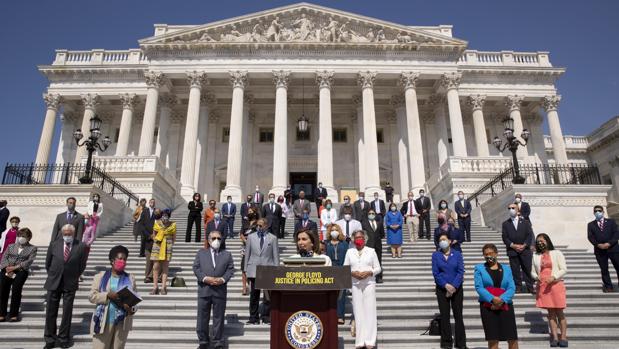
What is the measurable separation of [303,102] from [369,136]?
8.77 metres

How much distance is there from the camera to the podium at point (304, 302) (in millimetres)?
5090

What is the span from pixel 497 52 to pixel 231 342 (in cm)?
3625

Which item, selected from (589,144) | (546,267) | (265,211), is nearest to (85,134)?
(265,211)

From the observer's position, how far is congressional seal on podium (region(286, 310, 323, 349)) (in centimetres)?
528

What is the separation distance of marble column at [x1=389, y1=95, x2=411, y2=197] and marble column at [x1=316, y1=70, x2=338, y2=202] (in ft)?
20.1

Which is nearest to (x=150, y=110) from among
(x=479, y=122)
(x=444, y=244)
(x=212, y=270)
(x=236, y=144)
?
(x=236, y=144)

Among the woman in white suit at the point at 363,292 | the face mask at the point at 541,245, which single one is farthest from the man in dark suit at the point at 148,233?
the face mask at the point at 541,245

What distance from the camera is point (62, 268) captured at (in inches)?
292

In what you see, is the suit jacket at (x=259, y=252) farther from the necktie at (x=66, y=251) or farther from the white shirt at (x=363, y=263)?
the necktie at (x=66, y=251)

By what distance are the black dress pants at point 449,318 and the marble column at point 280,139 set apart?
19544 millimetres

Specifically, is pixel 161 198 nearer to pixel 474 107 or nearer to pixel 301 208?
pixel 301 208

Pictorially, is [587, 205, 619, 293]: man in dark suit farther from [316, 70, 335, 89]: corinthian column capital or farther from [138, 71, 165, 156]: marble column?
[138, 71, 165, 156]: marble column

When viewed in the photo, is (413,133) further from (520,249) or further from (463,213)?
(520,249)

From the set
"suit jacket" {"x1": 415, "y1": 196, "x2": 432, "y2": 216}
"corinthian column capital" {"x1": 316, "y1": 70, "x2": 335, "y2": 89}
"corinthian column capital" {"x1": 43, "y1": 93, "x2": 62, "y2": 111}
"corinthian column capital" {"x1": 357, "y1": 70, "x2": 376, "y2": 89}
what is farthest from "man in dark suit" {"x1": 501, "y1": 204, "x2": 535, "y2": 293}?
"corinthian column capital" {"x1": 43, "y1": 93, "x2": 62, "y2": 111}
